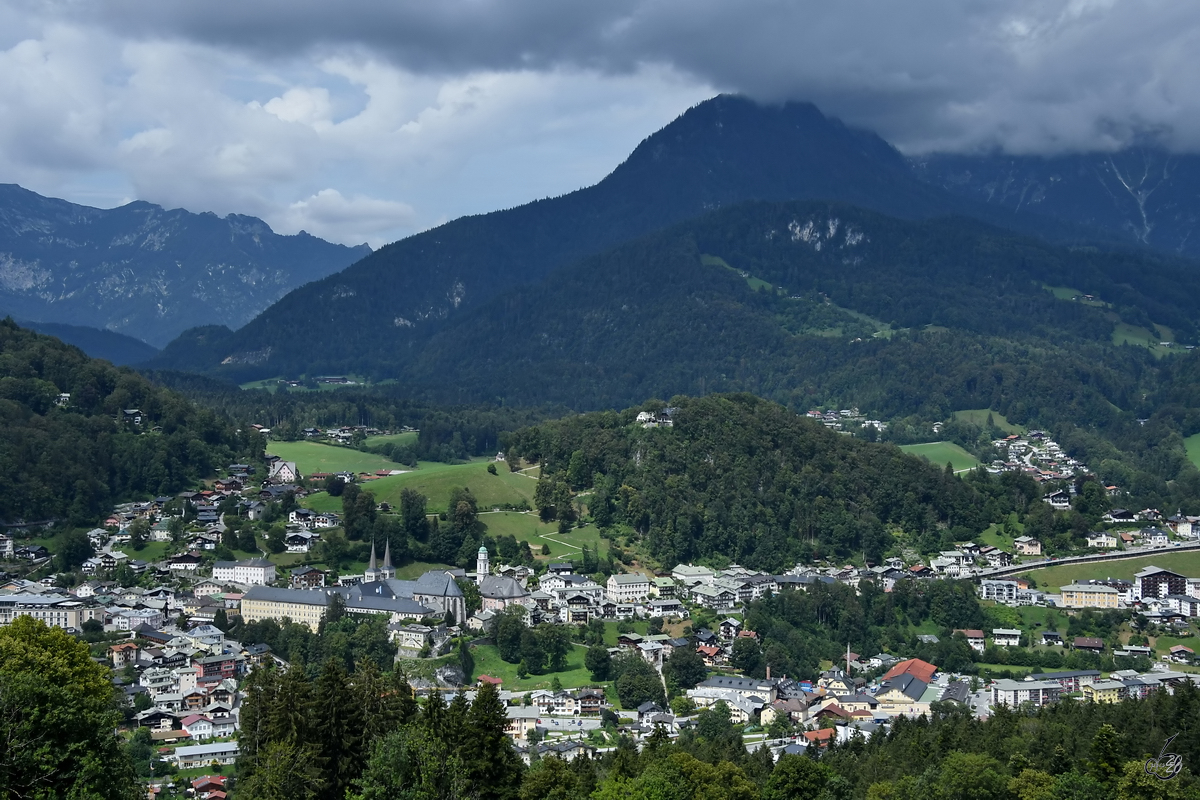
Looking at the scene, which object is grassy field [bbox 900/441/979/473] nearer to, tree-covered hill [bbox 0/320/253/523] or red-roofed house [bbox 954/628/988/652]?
red-roofed house [bbox 954/628/988/652]

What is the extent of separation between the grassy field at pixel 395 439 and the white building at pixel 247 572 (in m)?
62.4

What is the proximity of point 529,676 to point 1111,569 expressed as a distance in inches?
1901

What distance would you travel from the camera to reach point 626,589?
9294 cm

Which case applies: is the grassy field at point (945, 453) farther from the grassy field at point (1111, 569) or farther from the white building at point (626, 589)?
the white building at point (626, 589)

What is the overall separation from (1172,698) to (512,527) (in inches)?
2354

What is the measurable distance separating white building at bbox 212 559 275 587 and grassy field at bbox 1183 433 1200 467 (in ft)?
348

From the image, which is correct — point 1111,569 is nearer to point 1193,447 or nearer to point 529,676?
point 529,676

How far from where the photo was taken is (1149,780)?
44.1m

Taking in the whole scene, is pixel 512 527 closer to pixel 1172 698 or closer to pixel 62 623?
pixel 62 623

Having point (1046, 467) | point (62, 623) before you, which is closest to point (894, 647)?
point (62, 623)

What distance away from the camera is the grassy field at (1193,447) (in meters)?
153

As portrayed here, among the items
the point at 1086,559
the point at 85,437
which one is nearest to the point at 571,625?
the point at 1086,559

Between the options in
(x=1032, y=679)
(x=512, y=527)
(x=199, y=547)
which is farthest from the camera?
(x=512, y=527)

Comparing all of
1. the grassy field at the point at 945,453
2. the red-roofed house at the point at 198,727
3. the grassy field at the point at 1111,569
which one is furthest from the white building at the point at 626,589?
the grassy field at the point at 945,453
